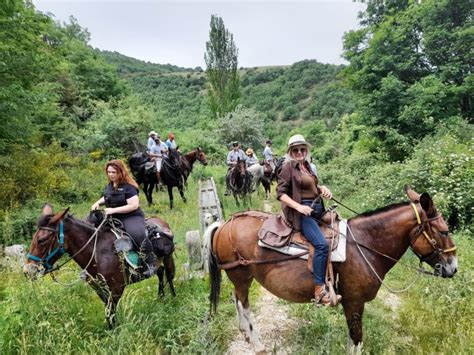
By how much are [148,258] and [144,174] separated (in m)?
8.16

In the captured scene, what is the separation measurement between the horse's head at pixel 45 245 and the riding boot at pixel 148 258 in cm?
101

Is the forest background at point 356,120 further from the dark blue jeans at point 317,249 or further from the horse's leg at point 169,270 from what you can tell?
the dark blue jeans at point 317,249

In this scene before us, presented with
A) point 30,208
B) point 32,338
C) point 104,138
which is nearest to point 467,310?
point 32,338

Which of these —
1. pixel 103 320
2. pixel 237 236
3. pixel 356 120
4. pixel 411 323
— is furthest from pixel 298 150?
pixel 356 120

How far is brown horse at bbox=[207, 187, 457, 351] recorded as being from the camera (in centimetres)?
343

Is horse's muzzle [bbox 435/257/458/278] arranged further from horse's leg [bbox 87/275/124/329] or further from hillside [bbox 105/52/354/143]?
hillside [bbox 105/52/354/143]

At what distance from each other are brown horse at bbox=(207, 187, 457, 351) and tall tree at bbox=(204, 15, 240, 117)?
3240 centimetres

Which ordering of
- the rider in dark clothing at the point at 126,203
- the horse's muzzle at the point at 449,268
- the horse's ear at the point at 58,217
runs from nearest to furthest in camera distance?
the horse's muzzle at the point at 449,268
the horse's ear at the point at 58,217
the rider in dark clothing at the point at 126,203

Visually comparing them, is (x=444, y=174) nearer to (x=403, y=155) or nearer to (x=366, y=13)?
(x=403, y=155)

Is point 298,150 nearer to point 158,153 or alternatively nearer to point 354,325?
point 354,325

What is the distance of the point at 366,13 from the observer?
16328mm

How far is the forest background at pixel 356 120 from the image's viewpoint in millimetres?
8023

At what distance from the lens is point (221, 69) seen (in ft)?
123

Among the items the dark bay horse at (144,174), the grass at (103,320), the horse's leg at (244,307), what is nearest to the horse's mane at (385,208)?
the horse's leg at (244,307)
